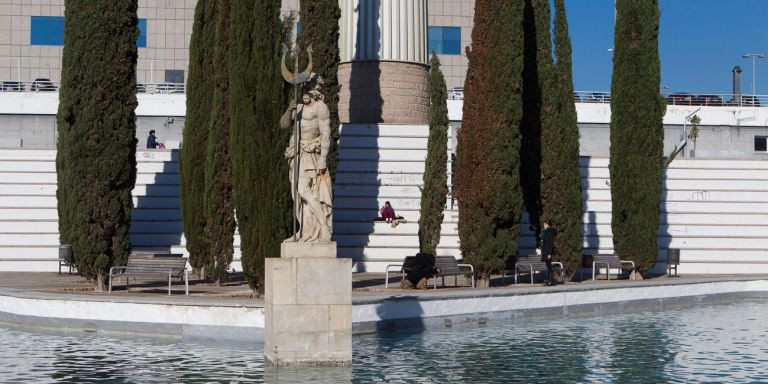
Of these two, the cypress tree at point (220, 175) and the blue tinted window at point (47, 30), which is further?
the blue tinted window at point (47, 30)

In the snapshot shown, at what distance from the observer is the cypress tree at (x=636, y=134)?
969 inches

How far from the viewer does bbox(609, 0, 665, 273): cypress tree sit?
24.6 m

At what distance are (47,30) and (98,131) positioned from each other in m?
30.8

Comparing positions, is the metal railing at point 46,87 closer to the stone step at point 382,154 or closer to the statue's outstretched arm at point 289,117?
the stone step at point 382,154

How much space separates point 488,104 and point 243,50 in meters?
5.76

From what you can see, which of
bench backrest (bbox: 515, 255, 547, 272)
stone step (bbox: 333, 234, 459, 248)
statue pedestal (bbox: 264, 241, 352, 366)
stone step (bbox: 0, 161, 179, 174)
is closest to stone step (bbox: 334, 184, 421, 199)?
stone step (bbox: 333, 234, 459, 248)

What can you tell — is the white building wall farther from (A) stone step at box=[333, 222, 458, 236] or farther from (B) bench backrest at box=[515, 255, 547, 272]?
(B) bench backrest at box=[515, 255, 547, 272]

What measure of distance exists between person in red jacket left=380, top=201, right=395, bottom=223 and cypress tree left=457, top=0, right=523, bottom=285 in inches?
190

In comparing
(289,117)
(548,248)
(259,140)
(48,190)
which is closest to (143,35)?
(48,190)

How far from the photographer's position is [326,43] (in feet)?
76.2

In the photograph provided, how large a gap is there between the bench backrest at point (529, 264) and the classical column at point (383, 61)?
8.62 m

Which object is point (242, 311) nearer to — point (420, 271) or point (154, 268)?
point (154, 268)

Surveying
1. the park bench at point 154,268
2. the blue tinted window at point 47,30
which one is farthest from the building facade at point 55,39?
the park bench at point 154,268

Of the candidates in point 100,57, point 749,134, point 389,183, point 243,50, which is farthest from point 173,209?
point 749,134
